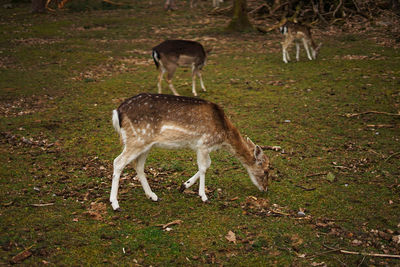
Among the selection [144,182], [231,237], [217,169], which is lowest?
[217,169]

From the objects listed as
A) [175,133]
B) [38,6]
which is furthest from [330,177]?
[38,6]

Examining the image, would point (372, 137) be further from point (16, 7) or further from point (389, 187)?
point (16, 7)

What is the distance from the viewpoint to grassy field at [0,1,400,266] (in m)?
4.65

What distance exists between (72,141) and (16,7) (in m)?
19.9

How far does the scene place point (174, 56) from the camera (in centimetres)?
1077

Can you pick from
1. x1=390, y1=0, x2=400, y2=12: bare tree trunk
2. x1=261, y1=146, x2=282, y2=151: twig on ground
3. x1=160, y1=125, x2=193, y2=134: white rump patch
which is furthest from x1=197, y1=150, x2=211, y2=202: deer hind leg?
x1=390, y1=0, x2=400, y2=12: bare tree trunk

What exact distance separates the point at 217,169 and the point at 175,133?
5.15ft

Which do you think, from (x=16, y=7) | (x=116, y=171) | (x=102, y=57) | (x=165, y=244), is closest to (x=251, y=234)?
(x=165, y=244)

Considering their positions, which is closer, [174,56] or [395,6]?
[174,56]

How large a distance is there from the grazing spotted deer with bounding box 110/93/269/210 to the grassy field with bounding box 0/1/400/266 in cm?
38

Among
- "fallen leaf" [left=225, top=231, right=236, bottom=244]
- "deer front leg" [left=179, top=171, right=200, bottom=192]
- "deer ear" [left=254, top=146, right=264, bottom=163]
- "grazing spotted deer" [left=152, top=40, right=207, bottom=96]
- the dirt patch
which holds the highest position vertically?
"grazing spotted deer" [left=152, top=40, right=207, bottom=96]

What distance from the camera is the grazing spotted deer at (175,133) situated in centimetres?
537

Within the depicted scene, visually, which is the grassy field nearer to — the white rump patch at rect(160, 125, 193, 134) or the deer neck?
the deer neck

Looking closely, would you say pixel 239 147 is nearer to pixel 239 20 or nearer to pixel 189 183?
pixel 189 183
